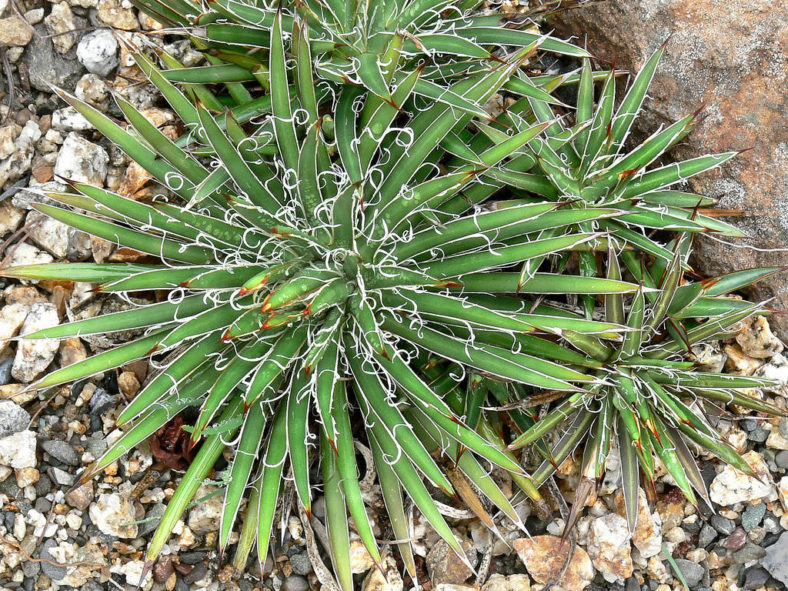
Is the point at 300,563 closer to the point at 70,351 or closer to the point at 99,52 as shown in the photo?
the point at 70,351

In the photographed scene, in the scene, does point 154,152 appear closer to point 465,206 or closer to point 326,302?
point 326,302

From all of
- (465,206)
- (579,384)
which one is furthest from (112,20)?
(579,384)

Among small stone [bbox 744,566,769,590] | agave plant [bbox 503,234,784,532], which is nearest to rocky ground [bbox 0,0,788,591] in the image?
small stone [bbox 744,566,769,590]

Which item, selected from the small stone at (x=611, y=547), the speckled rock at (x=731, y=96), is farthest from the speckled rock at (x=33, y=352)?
the speckled rock at (x=731, y=96)

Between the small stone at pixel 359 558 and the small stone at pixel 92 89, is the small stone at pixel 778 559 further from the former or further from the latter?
the small stone at pixel 92 89

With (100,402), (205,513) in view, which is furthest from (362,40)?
(205,513)
